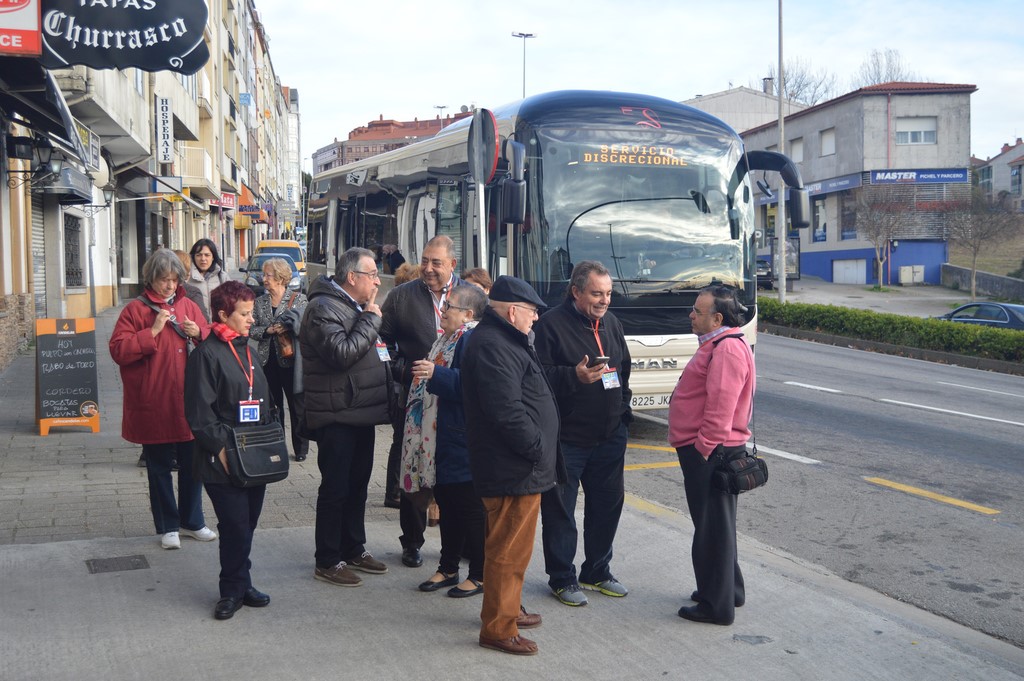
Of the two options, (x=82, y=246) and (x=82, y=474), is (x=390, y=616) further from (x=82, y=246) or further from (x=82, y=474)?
(x=82, y=246)

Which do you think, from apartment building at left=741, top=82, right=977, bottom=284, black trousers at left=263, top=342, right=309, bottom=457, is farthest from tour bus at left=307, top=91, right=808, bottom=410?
apartment building at left=741, top=82, right=977, bottom=284

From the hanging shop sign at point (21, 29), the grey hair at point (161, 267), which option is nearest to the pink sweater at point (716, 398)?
the grey hair at point (161, 267)

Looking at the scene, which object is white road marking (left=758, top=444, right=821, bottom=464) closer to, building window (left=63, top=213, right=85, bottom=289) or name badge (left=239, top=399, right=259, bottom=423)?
name badge (left=239, top=399, right=259, bottom=423)

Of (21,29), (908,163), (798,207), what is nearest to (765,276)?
(908,163)

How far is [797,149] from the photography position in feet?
168

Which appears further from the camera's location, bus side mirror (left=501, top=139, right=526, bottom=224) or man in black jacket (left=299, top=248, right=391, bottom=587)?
bus side mirror (left=501, top=139, right=526, bottom=224)

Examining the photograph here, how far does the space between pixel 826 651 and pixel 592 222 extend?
5.92 metres

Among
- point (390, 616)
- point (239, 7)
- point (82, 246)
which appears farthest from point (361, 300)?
point (239, 7)

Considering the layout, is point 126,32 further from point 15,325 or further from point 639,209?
point 15,325

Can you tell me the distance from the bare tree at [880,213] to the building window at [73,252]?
103 feet

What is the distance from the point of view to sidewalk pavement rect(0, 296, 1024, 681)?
177 inches

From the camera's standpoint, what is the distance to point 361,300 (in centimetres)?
563

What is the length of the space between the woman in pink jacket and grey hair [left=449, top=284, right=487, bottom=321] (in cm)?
111

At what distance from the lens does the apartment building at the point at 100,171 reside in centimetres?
1475
